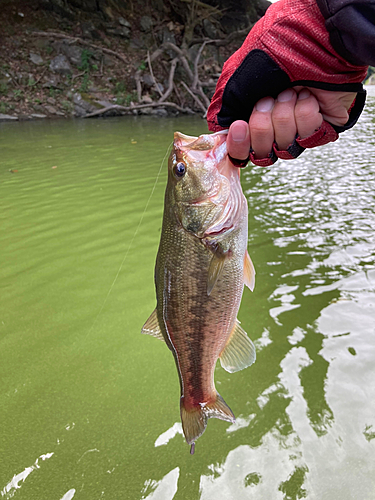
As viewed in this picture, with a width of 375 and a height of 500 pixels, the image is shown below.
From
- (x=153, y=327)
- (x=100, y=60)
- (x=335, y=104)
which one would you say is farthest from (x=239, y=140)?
(x=100, y=60)

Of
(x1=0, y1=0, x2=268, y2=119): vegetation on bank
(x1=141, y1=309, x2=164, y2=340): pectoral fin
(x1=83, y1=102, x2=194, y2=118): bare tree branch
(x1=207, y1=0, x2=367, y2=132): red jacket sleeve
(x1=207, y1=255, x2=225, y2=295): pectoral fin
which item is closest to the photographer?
(x1=207, y1=0, x2=367, y2=132): red jacket sleeve

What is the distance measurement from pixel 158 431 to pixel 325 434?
1.06m

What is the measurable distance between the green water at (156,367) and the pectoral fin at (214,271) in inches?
46.9

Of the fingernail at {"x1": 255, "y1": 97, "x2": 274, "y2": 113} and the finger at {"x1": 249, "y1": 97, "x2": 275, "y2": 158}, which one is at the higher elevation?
the fingernail at {"x1": 255, "y1": 97, "x2": 274, "y2": 113}

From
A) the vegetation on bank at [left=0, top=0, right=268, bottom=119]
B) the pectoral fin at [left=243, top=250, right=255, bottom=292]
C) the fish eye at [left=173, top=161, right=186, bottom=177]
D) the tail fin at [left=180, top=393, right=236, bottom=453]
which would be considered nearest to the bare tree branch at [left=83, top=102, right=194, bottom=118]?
the vegetation on bank at [left=0, top=0, right=268, bottom=119]

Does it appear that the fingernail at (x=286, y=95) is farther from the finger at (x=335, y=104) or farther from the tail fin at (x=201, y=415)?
the tail fin at (x=201, y=415)

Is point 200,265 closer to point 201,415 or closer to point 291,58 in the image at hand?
point 201,415

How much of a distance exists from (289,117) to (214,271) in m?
0.74

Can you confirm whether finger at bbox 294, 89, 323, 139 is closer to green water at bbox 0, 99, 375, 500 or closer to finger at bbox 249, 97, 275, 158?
finger at bbox 249, 97, 275, 158

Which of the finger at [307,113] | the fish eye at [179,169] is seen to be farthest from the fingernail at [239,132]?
the fish eye at [179,169]

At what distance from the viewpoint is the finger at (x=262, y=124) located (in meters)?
1.48

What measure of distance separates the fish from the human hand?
0.59 feet

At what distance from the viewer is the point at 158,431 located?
2381 mm

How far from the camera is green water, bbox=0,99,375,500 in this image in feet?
6.91
